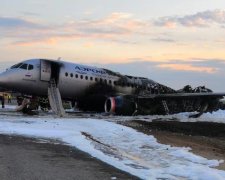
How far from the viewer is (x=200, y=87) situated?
41719mm

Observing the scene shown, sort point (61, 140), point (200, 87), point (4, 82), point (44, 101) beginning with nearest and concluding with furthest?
point (61, 140) < point (4, 82) < point (44, 101) < point (200, 87)

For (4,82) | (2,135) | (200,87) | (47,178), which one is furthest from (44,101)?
(47,178)

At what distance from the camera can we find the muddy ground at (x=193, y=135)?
15646mm

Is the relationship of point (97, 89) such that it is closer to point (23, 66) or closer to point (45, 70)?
point (45, 70)

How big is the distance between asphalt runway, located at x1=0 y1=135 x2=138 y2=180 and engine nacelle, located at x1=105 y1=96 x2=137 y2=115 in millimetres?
17521

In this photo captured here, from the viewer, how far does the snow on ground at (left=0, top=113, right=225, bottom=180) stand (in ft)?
35.1

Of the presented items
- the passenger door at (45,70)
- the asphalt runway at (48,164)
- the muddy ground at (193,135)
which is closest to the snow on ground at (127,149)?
the asphalt runway at (48,164)

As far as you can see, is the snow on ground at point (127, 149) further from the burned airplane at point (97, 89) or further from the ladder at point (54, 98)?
the burned airplane at point (97, 89)

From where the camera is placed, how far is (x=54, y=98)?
3169cm

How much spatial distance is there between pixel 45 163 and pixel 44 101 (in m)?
24.8

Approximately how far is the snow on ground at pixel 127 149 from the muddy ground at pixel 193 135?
70cm

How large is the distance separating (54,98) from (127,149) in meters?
17.4

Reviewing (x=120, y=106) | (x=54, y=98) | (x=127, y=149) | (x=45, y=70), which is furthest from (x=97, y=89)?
(x=127, y=149)

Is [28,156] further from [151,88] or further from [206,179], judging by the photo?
[151,88]
